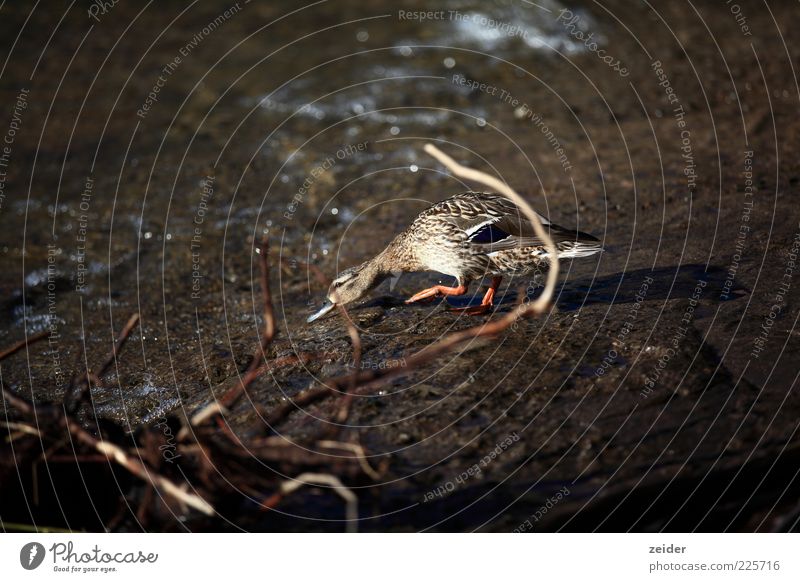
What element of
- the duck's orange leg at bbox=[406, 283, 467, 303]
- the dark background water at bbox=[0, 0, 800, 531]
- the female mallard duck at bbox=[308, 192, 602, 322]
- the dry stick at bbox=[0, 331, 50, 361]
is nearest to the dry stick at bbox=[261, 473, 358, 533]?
the dark background water at bbox=[0, 0, 800, 531]

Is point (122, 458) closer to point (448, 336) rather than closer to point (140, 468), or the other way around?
point (140, 468)

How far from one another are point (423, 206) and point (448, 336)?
4.18m

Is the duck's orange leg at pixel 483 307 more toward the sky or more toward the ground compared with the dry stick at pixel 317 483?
more toward the sky

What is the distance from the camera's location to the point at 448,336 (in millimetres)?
6824

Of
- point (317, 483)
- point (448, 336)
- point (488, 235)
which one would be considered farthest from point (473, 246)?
point (317, 483)

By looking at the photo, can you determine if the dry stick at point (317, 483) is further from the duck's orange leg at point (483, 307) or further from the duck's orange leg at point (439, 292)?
the duck's orange leg at point (439, 292)

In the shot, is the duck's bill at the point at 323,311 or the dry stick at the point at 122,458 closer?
the dry stick at the point at 122,458

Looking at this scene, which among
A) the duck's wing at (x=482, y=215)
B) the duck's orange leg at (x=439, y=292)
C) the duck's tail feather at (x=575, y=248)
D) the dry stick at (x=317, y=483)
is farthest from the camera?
the duck's orange leg at (x=439, y=292)

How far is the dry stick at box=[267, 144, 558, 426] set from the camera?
434cm

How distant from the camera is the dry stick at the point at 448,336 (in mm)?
4336

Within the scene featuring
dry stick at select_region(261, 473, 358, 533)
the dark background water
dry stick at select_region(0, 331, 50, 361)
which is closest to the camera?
dry stick at select_region(261, 473, 358, 533)

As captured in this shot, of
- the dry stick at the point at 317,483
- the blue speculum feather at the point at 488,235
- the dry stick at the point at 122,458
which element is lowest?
the dry stick at the point at 317,483

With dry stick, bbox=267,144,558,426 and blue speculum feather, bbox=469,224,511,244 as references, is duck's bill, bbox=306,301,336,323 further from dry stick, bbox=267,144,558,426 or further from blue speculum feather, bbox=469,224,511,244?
blue speculum feather, bbox=469,224,511,244
